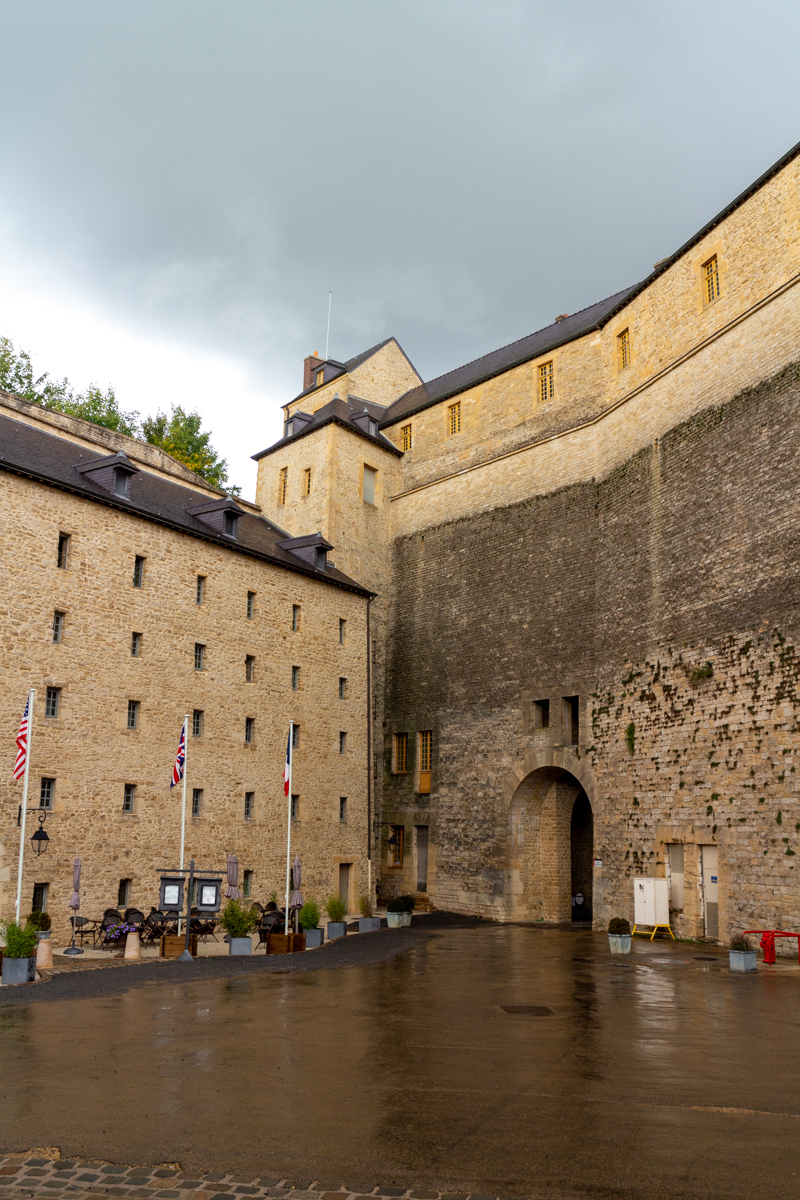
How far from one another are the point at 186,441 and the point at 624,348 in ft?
74.3

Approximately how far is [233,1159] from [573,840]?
27.3 meters

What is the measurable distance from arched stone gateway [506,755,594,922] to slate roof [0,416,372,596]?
31.0ft

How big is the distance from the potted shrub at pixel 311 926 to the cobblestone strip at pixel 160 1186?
15.1 meters

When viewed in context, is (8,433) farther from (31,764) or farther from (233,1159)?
(233,1159)

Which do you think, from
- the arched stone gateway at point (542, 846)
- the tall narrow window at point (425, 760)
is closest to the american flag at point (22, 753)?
the arched stone gateway at point (542, 846)

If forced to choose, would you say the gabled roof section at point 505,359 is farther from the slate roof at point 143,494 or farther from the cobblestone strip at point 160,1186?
the cobblestone strip at point 160,1186

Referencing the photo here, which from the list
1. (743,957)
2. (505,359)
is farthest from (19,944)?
(505,359)

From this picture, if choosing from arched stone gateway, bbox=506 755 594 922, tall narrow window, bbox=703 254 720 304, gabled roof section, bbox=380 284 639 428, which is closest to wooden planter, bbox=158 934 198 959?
arched stone gateway, bbox=506 755 594 922

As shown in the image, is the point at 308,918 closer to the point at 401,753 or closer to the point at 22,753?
the point at 22,753

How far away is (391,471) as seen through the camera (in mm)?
35938

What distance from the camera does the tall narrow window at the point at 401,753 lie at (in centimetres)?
3259

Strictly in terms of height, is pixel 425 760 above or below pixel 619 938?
above

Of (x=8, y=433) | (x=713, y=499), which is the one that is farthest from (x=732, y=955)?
(x=8, y=433)

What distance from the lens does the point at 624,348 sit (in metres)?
27.8
